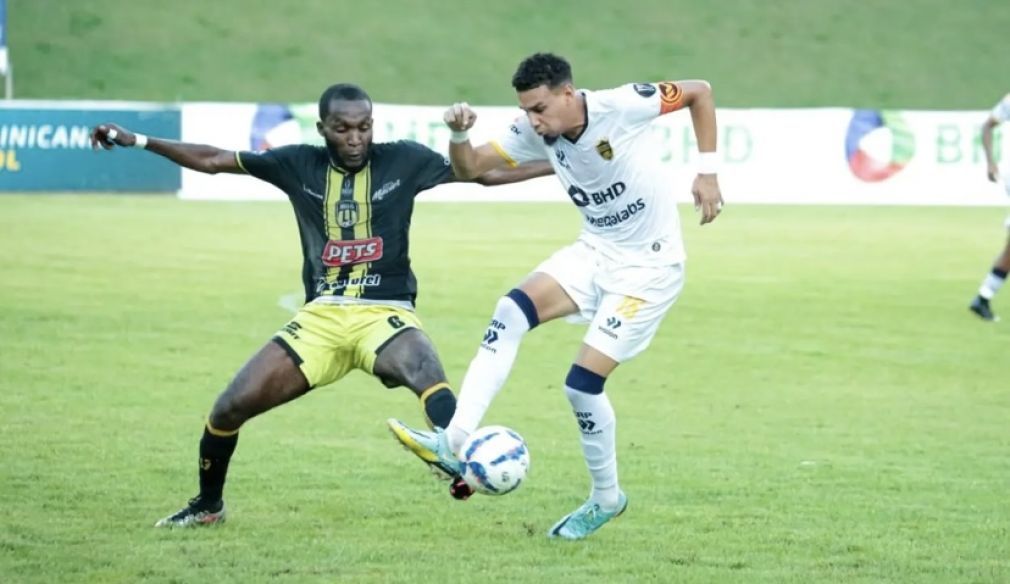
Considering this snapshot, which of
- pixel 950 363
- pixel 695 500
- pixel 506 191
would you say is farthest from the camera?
pixel 506 191

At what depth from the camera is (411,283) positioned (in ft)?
25.6

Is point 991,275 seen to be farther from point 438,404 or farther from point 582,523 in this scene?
point 438,404

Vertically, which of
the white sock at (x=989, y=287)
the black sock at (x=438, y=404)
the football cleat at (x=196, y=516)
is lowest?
the white sock at (x=989, y=287)

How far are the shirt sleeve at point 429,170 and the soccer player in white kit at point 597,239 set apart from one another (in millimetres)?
239

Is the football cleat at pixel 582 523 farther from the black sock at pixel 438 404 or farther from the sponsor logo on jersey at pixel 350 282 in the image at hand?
the sponsor logo on jersey at pixel 350 282

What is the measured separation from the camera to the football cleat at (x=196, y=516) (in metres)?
7.34

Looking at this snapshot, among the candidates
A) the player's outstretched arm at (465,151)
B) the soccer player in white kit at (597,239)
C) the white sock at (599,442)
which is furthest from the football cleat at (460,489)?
the player's outstretched arm at (465,151)

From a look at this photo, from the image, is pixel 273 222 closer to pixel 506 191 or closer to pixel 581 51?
pixel 506 191

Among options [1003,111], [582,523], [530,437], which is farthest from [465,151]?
[1003,111]

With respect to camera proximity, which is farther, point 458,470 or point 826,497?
point 826,497

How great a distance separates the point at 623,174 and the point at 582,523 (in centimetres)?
160

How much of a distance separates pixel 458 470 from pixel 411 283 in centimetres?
121

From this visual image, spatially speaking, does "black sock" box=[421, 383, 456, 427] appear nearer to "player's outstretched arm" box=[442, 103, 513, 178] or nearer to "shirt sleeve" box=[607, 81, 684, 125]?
"player's outstretched arm" box=[442, 103, 513, 178]

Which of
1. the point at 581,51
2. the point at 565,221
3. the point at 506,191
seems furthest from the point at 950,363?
the point at 581,51
